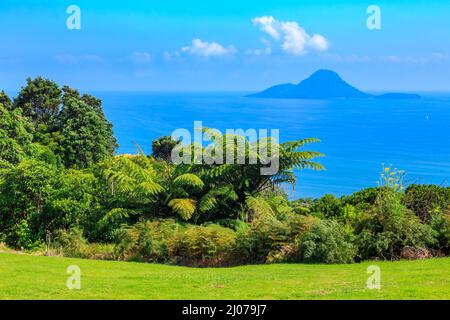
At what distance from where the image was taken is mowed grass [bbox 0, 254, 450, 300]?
24.1ft

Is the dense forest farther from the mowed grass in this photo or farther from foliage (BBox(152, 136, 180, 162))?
foliage (BBox(152, 136, 180, 162))

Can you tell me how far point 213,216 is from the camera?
16.3m

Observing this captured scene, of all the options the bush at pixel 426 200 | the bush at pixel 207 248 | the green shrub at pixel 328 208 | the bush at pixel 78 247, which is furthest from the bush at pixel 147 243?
the bush at pixel 426 200

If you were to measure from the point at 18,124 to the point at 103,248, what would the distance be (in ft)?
40.8

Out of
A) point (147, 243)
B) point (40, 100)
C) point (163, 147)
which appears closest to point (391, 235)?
point (147, 243)

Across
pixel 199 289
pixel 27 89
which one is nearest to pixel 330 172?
A: pixel 27 89

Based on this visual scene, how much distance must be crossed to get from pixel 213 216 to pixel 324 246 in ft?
19.0

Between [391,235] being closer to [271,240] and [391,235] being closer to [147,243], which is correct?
[271,240]

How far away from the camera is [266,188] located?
17922 mm

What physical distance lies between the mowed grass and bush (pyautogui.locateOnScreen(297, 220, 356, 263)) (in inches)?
18.1

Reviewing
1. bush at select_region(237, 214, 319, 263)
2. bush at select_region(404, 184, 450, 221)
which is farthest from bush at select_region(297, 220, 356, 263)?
bush at select_region(404, 184, 450, 221)

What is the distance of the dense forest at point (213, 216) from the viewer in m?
11.7
